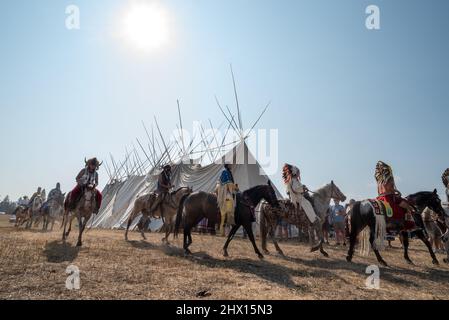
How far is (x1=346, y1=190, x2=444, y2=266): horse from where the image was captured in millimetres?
8195

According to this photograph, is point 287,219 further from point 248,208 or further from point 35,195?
point 35,195

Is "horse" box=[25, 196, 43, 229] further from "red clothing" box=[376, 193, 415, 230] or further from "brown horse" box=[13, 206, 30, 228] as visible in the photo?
"red clothing" box=[376, 193, 415, 230]

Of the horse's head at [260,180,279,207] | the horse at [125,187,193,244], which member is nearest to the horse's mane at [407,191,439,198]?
the horse's head at [260,180,279,207]

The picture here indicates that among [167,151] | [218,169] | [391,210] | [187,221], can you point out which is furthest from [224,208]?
[167,151]

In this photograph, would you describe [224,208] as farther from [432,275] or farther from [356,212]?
[432,275]

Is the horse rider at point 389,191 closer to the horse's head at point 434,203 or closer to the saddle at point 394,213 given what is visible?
the saddle at point 394,213

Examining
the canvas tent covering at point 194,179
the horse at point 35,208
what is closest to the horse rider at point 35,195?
the horse at point 35,208

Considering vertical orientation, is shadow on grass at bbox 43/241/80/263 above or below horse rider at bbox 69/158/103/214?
below

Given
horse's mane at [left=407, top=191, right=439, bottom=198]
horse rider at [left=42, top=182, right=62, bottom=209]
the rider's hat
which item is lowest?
horse rider at [left=42, top=182, right=62, bottom=209]

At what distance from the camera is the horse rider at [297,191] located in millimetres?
10180

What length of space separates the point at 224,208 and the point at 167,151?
24186 millimetres

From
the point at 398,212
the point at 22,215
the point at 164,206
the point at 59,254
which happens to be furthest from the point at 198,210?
the point at 22,215

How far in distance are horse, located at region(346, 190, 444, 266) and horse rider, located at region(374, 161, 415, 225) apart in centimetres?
41

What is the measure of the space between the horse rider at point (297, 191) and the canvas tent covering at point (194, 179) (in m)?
9.42
